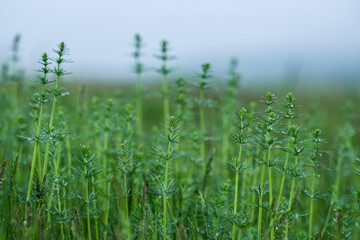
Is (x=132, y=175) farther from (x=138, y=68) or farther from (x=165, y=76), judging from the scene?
(x=138, y=68)

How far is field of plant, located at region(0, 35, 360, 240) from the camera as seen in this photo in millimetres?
2113

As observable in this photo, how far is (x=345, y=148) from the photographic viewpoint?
3688 mm

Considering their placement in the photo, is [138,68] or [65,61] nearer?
[65,61]

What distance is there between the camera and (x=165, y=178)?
2.12 metres

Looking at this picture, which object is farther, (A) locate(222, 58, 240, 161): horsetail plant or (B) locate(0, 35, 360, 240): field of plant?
(A) locate(222, 58, 240, 161): horsetail plant

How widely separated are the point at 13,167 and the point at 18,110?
2600 mm

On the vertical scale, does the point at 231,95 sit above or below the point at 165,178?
above

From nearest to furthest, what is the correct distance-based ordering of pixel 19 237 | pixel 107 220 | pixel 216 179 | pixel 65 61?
pixel 19 237, pixel 65 61, pixel 107 220, pixel 216 179

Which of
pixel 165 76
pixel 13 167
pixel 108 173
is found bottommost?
pixel 108 173

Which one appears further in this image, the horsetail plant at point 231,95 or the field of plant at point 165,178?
the horsetail plant at point 231,95

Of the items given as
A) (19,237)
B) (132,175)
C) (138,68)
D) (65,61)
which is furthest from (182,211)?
(138,68)

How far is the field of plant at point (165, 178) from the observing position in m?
2.11

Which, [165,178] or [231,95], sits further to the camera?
[231,95]

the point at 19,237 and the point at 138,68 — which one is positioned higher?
the point at 138,68
